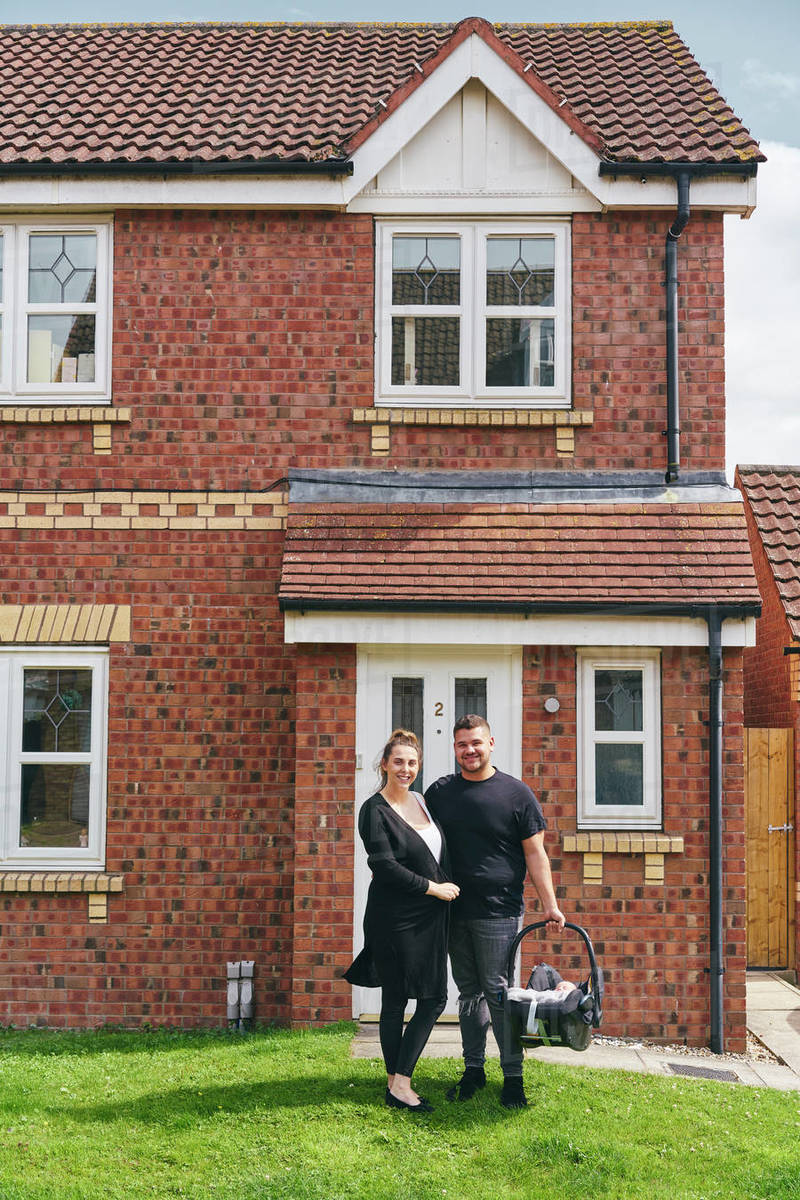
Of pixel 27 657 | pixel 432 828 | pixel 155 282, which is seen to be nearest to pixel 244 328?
pixel 155 282

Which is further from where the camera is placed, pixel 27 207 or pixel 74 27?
pixel 74 27

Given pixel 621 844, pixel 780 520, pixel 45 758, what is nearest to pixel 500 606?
pixel 621 844

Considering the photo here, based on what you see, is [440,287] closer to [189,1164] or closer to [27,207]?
[27,207]

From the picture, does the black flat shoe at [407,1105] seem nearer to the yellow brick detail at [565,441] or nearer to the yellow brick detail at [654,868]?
the yellow brick detail at [654,868]

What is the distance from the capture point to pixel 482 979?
5965mm

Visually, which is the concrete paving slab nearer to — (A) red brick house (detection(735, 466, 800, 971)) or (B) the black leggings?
(A) red brick house (detection(735, 466, 800, 971))

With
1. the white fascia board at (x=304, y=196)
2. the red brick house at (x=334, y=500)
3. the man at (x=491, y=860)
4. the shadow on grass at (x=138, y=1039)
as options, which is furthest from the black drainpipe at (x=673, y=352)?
the shadow on grass at (x=138, y=1039)

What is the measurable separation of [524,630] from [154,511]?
2989 mm

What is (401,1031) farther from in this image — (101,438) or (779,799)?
(779,799)

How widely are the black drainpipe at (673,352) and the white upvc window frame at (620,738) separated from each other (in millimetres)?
1431

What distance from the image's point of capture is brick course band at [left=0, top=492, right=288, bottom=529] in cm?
861

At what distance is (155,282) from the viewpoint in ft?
28.7

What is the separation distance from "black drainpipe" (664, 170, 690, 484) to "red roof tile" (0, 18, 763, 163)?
1.77 feet

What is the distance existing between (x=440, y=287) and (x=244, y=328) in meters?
1.56
